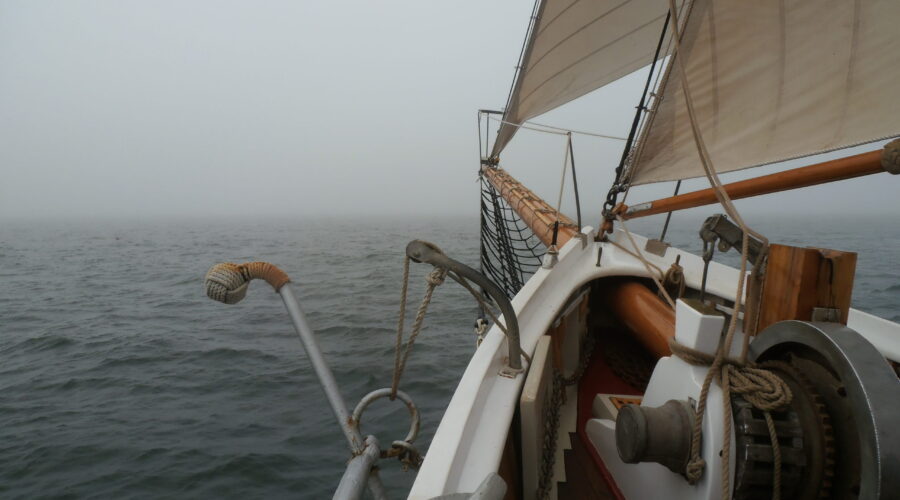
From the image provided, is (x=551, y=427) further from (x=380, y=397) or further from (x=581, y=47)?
(x=581, y=47)

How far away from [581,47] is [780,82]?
9.12 feet

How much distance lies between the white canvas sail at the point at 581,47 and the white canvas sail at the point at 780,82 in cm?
188

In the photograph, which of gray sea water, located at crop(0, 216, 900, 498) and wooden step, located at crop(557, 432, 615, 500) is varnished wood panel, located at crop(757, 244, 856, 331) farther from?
gray sea water, located at crop(0, 216, 900, 498)

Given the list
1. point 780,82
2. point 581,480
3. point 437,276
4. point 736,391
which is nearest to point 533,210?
point 780,82

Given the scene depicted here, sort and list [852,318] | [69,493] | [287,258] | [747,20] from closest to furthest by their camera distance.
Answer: [852,318], [747,20], [69,493], [287,258]

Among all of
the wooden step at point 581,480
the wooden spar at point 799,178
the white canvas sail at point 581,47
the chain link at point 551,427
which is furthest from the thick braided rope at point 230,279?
the white canvas sail at point 581,47

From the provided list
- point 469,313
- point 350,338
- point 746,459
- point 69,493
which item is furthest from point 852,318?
point 469,313

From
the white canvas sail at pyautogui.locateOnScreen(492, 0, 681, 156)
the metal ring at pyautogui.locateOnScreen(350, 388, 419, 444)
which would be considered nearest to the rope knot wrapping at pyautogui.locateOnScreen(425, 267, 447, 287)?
the metal ring at pyautogui.locateOnScreen(350, 388, 419, 444)

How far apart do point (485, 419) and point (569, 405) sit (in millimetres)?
1116

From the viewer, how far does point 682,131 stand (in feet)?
8.23

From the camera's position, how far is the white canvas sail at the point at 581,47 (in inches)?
157

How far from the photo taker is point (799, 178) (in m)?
1.65

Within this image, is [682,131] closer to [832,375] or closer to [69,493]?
[832,375]

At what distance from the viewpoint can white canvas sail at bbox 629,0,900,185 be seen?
1.61 m
